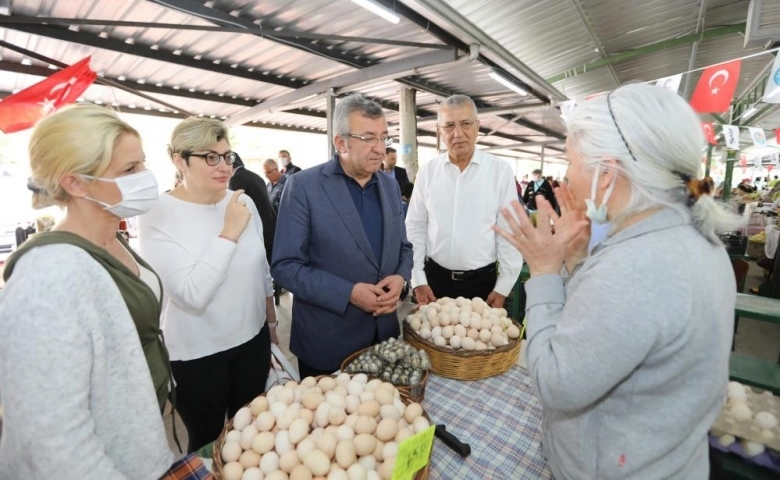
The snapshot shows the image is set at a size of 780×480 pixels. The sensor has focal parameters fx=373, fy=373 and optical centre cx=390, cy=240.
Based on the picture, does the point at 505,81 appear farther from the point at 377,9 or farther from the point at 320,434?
the point at 320,434

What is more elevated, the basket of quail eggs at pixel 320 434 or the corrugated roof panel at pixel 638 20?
the corrugated roof panel at pixel 638 20

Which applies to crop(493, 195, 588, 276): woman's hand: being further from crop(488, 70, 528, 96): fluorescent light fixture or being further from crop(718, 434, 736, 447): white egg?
crop(488, 70, 528, 96): fluorescent light fixture

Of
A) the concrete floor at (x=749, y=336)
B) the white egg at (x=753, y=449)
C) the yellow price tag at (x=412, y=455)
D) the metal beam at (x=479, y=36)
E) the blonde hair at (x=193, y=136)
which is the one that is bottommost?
the concrete floor at (x=749, y=336)

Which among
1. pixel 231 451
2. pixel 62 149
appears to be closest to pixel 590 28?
pixel 62 149

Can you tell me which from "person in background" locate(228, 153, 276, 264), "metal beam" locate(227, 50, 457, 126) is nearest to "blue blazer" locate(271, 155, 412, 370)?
"person in background" locate(228, 153, 276, 264)

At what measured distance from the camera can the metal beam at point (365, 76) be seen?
189 inches

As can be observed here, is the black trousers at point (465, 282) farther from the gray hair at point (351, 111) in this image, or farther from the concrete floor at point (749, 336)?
the concrete floor at point (749, 336)

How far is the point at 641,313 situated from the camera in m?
0.73

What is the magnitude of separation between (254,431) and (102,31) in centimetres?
500

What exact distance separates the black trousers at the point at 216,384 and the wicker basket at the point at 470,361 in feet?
2.78

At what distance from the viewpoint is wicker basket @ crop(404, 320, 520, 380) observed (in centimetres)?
143

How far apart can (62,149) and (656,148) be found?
1.47 metres

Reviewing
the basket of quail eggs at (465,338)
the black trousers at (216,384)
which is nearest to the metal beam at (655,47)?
the basket of quail eggs at (465,338)

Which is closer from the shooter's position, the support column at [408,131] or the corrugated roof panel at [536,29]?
the corrugated roof panel at [536,29]
